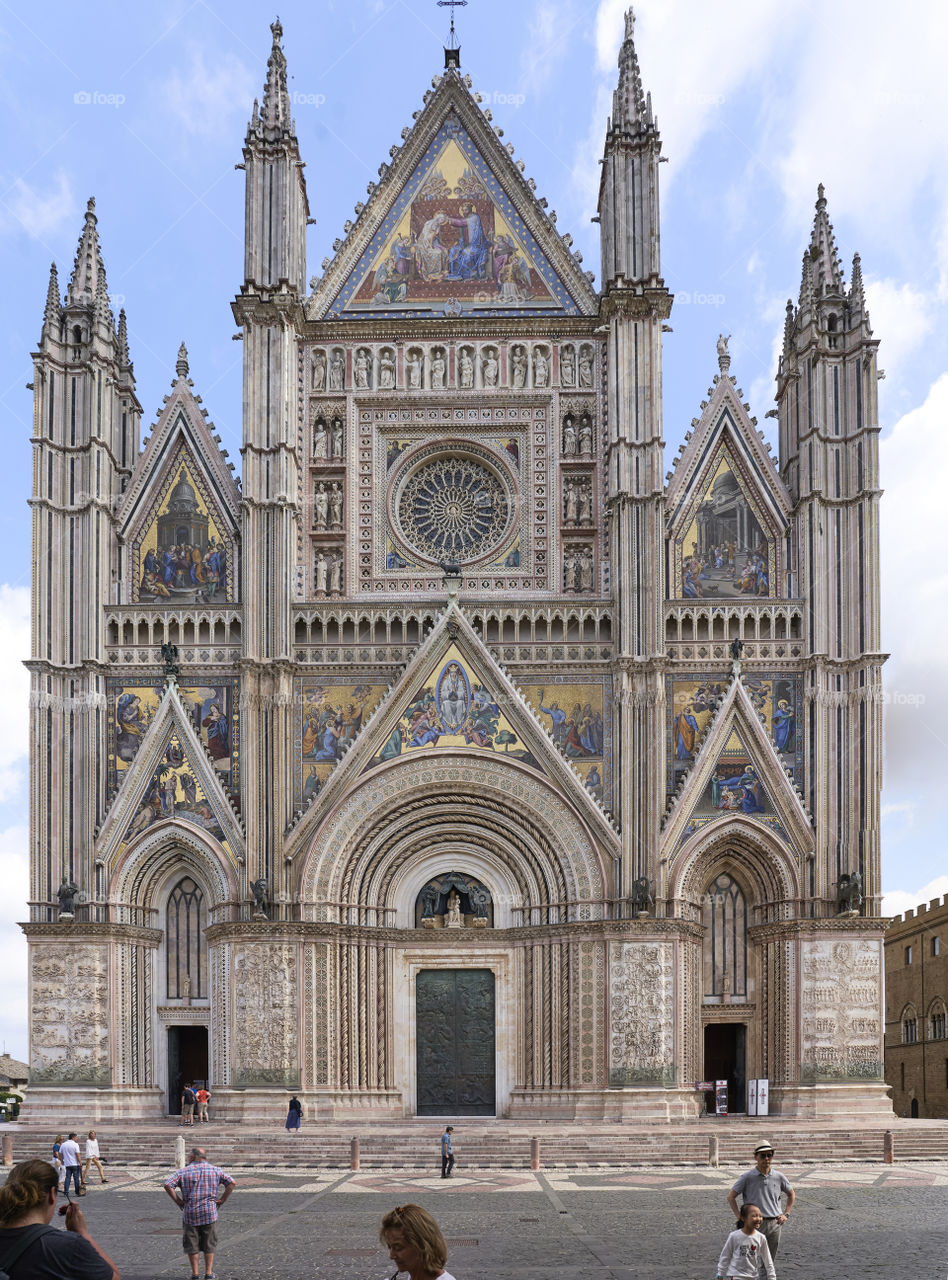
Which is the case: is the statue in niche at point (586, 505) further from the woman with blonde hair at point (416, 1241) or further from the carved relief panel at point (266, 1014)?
the woman with blonde hair at point (416, 1241)

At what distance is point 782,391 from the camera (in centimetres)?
3753

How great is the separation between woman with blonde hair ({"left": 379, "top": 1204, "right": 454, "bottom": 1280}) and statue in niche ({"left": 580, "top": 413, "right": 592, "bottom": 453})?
3089 centimetres

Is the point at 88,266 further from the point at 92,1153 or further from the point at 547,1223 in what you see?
the point at 547,1223

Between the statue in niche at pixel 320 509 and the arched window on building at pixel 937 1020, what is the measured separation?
2785 cm

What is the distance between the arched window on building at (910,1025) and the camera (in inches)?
2070

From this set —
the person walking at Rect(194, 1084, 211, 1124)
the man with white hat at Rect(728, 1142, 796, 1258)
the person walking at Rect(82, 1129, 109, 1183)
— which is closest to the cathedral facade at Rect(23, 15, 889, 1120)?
the person walking at Rect(194, 1084, 211, 1124)

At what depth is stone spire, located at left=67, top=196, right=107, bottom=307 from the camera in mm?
36156

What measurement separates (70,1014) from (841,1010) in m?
16.7

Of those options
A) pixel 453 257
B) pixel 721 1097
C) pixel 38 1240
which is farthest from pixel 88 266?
pixel 38 1240

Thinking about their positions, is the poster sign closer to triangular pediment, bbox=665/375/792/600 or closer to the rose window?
triangular pediment, bbox=665/375/792/600

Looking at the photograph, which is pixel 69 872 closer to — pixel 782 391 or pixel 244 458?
pixel 244 458

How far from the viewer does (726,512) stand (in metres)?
35.3

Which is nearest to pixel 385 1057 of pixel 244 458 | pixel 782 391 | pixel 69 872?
pixel 69 872

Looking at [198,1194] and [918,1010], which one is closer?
[198,1194]
